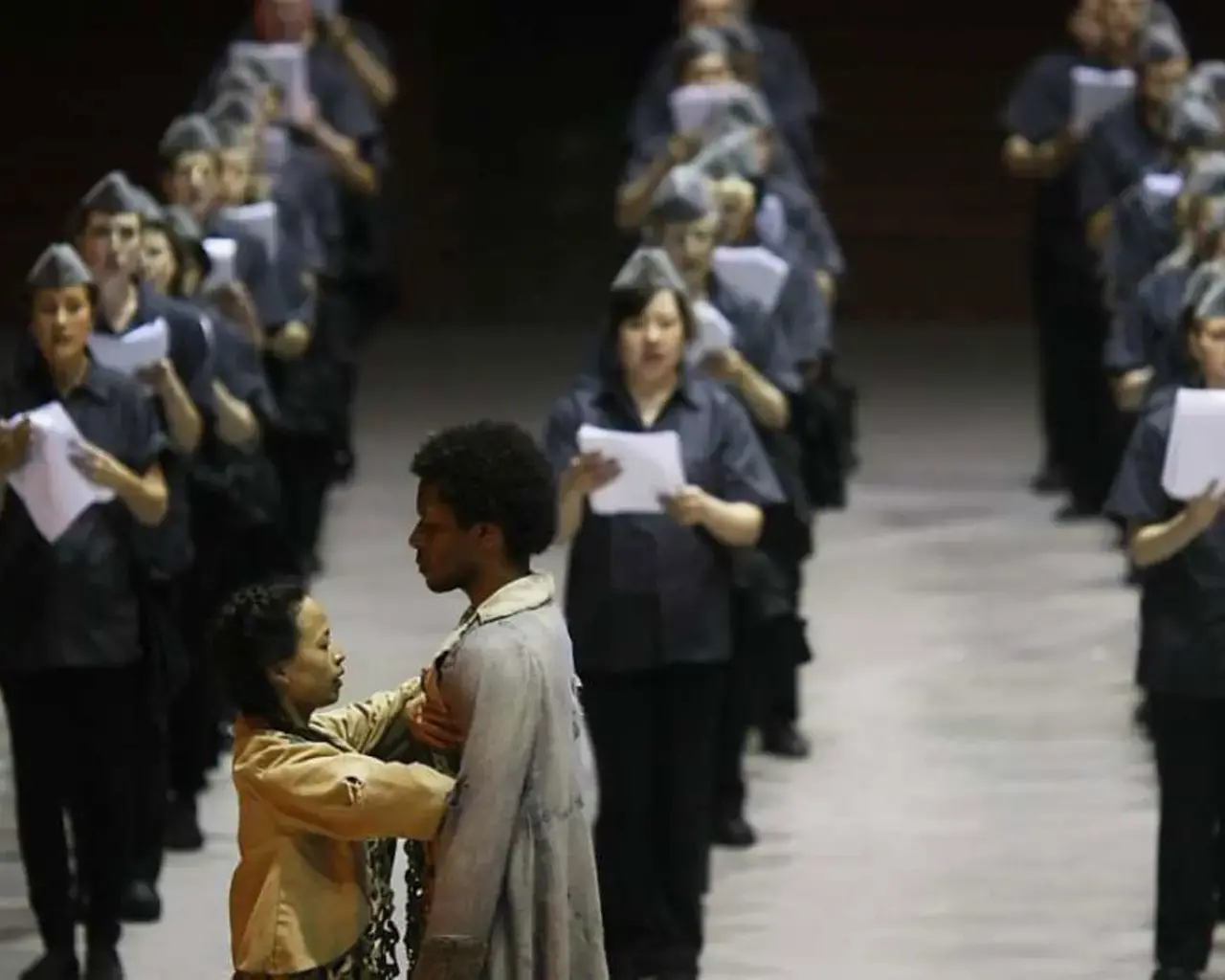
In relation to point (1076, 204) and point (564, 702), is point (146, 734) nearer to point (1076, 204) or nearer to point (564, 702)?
point (564, 702)

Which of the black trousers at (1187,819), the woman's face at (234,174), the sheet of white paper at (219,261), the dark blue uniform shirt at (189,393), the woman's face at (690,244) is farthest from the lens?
the woman's face at (234,174)

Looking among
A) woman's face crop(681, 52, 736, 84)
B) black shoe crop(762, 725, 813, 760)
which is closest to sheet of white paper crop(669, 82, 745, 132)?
woman's face crop(681, 52, 736, 84)

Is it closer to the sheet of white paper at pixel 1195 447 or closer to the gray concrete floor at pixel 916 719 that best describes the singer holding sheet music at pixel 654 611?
the gray concrete floor at pixel 916 719

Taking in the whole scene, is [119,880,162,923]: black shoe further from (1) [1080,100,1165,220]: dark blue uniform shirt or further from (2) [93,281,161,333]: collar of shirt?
(1) [1080,100,1165,220]: dark blue uniform shirt

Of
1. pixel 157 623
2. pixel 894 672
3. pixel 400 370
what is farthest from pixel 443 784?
pixel 400 370

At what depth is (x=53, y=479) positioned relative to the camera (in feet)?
24.5

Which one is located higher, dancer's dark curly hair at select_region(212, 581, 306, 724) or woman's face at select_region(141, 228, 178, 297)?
dancer's dark curly hair at select_region(212, 581, 306, 724)

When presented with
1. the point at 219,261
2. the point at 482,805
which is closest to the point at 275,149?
the point at 219,261

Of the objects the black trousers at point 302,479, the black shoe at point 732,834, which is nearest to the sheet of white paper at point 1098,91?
the black trousers at point 302,479

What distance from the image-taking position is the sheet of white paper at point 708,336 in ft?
27.7

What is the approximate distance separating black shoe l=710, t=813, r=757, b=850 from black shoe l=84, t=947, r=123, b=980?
67.6 inches

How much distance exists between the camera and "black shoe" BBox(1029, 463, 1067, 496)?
12.0 m

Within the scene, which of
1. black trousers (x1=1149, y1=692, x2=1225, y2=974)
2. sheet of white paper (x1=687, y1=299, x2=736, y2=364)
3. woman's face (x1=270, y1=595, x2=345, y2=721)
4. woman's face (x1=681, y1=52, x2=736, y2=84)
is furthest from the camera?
woman's face (x1=681, y1=52, x2=736, y2=84)

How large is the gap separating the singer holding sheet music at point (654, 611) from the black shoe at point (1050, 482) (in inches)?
172
